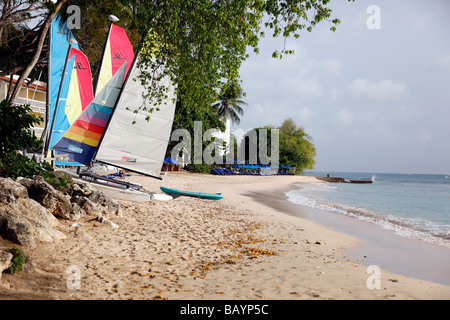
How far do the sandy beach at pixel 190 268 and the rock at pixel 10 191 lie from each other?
1.10 m

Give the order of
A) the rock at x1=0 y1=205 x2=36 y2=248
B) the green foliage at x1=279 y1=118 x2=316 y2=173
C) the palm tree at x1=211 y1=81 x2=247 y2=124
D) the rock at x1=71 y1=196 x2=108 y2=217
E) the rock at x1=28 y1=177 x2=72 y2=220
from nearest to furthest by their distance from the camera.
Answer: the rock at x1=0 y1=205 x2=36 y2=248, the rock at x1=28 y1=177 x2=72 y2=220, the rock at x1=71 y1=196 x2=108 y2=217, the palm tree at x1=211 y1=81 x2=247 y2=124, the green foliage at x1=279 y1=118 x2=316 y2=173

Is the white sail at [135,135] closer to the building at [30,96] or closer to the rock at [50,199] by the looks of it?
the rock at [50,199]

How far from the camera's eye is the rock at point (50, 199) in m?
6.96

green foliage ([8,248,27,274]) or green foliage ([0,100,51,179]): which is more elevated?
green foliage ([0,100,51,179])

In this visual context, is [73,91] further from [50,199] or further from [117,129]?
[50,199]

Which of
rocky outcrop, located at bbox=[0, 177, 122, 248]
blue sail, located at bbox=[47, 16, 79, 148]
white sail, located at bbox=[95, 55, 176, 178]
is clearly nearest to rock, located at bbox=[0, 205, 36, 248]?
rocky outcrop, located at bbox=[0, 177, 122, 248]

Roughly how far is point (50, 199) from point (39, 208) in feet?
3.00

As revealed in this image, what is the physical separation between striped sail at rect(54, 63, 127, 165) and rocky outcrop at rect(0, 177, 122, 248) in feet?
9.55

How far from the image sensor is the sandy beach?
4234 millimetres

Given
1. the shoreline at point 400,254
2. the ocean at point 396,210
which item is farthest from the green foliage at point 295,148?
the shoreline at point 400,254

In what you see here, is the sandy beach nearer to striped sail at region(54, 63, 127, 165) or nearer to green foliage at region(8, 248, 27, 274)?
green foliage at region(8, 248, 27, 274)

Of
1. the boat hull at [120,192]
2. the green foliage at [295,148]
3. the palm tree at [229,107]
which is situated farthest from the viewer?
the green foliage at [295,148]

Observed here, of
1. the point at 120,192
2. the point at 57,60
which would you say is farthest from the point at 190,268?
the point at 57,60
